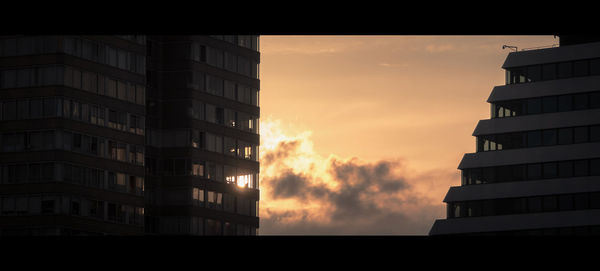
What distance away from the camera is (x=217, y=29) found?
12234 millimetres

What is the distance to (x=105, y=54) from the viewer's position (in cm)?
11300

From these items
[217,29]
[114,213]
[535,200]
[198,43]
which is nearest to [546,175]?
[535,200]

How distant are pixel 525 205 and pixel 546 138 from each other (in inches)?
350

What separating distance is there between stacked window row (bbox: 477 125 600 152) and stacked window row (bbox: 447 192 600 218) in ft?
21.8

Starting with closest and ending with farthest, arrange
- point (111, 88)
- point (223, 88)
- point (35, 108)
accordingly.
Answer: point (35, 108)
point (111, 88)
point (223, 88)

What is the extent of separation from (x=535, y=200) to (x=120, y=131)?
53.4m

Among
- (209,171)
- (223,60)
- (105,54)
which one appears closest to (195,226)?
(209,171)

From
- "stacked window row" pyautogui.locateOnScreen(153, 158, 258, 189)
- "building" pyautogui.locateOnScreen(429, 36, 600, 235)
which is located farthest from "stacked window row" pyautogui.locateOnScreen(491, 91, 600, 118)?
"stacked window row" pyautogui.locateOnScreen(153, 158, 258, 189)

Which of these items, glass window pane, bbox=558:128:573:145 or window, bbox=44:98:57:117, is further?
glass window pane, bbox=558:128:573:145

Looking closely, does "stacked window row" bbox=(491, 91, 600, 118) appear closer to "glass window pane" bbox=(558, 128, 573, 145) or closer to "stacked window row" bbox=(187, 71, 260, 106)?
"glass window pane" bbox=(558, 128, 573, 145)

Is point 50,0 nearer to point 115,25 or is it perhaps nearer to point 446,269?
point 115,25

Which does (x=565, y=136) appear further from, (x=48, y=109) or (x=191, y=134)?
(x=48, y=109)

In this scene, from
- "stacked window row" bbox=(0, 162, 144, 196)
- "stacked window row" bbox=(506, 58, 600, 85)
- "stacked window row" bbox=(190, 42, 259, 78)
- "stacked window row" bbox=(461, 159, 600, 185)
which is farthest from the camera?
"stacked window row" bbox=(506, 58, 600, 85)

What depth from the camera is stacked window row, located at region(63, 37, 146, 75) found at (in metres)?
109
